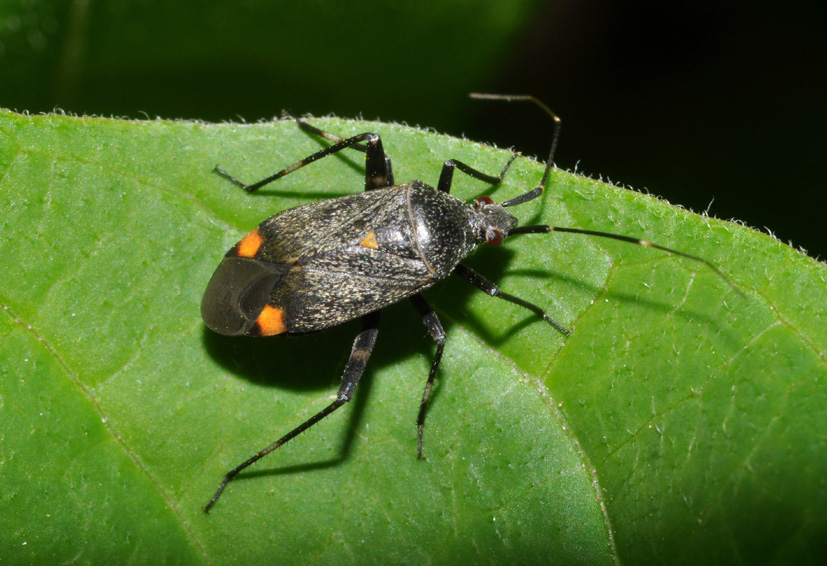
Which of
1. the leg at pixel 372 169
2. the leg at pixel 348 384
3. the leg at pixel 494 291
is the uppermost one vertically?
the leg at pixel 372 169

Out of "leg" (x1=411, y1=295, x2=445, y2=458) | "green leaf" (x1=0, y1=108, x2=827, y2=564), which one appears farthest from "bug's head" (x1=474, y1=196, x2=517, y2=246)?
"leg" (x1=411, y1=295, x2=445, y2=458)

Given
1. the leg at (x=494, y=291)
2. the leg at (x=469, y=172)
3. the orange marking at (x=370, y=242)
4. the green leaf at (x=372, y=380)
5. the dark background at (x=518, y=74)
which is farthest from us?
the dark background at (x=518, y=74)

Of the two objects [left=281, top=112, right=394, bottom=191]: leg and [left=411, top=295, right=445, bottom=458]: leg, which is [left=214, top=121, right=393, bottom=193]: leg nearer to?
[left=281, top=112, right=394, bottom=191]: leg

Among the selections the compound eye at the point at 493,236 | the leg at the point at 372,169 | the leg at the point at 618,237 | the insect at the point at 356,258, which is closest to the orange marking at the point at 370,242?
the insect at the point at 356,258

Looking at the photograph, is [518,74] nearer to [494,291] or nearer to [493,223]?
[493,223]

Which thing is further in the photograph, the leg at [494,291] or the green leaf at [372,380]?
the leg at [494,291]

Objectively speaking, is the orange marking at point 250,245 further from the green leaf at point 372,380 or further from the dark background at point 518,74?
the dark background at point 518,74
